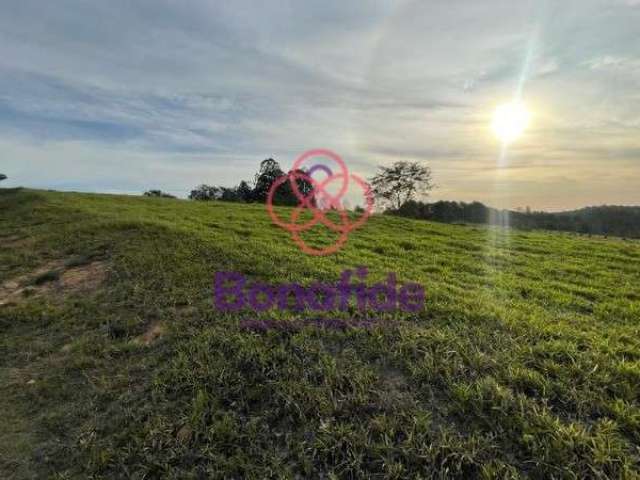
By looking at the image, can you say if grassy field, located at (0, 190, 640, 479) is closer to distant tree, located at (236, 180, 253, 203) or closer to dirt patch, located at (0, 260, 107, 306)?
dirt patch, located at (0, 260, 107, 306)

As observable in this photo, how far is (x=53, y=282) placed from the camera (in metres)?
5.66

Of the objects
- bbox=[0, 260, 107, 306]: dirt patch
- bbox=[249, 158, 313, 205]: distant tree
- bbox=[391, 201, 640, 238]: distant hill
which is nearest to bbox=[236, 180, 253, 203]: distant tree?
bbox=[249, 158, 313, 205]: distant tree

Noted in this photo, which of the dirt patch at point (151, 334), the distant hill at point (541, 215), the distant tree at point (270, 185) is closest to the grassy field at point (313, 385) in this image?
the dirt patch at point (151, 334)

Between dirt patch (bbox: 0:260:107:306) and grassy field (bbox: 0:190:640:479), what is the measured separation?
0.19ft

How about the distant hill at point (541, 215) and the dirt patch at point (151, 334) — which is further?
the distant hill at point (541, 215)

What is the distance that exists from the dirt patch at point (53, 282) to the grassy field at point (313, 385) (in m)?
0.06

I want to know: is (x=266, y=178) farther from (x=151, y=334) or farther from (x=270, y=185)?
(x=151, y=334)

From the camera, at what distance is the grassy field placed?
2174 millimetres

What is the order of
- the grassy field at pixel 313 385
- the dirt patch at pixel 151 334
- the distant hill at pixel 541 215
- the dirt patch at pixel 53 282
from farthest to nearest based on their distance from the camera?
the distant hill at pixel 541 215, the dirt patch at pixel 53 282, the dirt patch at pixel 151 334, the grassy field at pixel 313 385

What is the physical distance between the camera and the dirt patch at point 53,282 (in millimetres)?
5207

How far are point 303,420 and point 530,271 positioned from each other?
5969mm

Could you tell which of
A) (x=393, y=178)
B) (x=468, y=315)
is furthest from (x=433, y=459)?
(x=393, y=178)

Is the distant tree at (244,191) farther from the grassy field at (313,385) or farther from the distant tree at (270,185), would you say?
the grassy field at (313,385)

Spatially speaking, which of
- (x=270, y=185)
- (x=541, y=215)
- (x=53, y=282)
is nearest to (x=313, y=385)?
(x=53, y=282)
